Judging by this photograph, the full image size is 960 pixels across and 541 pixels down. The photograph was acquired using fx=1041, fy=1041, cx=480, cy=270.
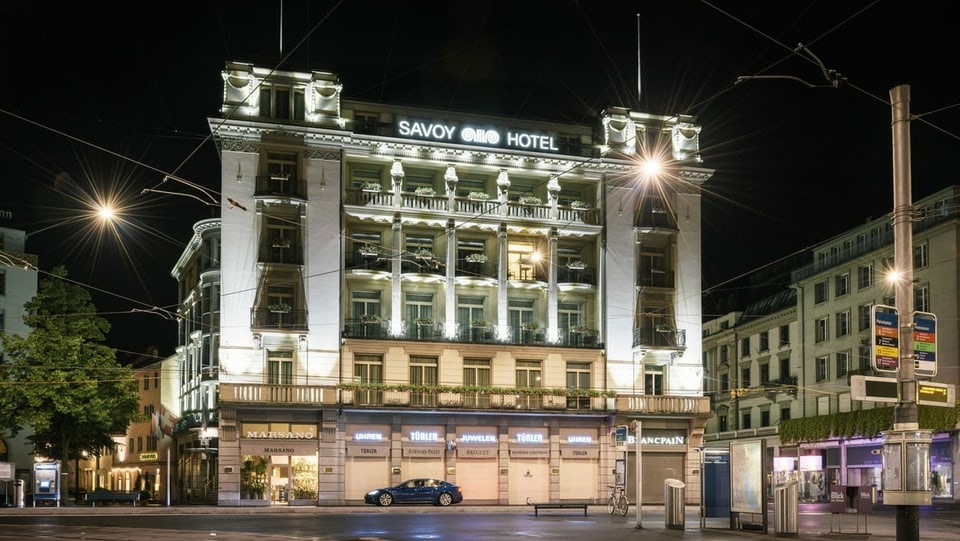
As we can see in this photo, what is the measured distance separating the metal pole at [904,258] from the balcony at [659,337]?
129 ft

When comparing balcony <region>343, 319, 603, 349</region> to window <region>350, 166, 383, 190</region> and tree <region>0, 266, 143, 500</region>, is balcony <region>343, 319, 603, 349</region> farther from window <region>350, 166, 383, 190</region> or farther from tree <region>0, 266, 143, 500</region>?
tree <region>0, 266, 143, 500</region>

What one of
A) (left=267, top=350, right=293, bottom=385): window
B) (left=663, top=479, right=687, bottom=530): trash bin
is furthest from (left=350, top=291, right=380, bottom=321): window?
(left=663, top=479, right=687, bottom=530): trash bin

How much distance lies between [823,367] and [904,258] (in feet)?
195

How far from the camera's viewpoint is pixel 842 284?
69.6 metres

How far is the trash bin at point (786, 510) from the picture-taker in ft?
86.6

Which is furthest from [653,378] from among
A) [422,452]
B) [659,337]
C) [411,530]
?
[411,530]

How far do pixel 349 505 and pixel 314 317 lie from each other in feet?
30.0

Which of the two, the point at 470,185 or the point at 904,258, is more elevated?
the point at 470,185

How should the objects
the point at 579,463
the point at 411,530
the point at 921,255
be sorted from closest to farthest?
the point at 411,530 → the point at 579,463 → the point at 921,255

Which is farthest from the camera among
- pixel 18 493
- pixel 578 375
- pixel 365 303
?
pixel 578 375

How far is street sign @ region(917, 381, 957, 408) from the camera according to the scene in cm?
1521

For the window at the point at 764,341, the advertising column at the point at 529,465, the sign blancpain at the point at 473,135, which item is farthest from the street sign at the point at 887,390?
the window at the point at 764,341

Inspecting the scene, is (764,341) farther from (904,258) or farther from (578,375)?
(904,258)

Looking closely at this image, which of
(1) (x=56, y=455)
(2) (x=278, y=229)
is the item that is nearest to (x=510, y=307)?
(2) (x=278, y=229)
